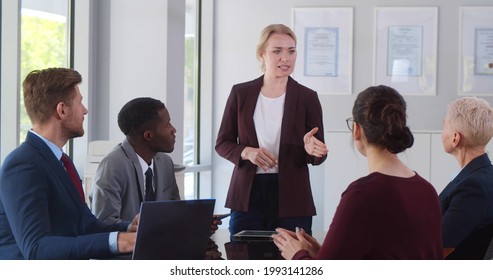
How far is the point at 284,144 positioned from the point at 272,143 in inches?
3.3

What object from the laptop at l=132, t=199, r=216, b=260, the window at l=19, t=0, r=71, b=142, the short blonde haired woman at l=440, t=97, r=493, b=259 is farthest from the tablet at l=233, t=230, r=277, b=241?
the window at l=19, t=0, r=71, b=142

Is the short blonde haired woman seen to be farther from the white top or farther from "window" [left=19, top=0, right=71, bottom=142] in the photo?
"window" [left=19, top=0, right=71, bottom=142]

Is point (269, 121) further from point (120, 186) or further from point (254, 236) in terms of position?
point (120, 186)

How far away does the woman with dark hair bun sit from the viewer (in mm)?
2020

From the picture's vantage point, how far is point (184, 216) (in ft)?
7.47

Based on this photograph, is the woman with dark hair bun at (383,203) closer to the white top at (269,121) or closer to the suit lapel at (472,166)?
the suit lapel at (472,166)

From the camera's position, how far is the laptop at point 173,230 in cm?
216

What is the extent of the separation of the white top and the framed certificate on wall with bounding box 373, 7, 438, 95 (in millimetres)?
3321

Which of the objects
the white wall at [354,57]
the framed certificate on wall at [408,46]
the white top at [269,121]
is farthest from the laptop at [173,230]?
the framed certificate on wall at [408,46]

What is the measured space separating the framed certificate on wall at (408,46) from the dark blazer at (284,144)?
3.27 metres

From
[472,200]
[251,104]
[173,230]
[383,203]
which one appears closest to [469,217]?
[472,200]
